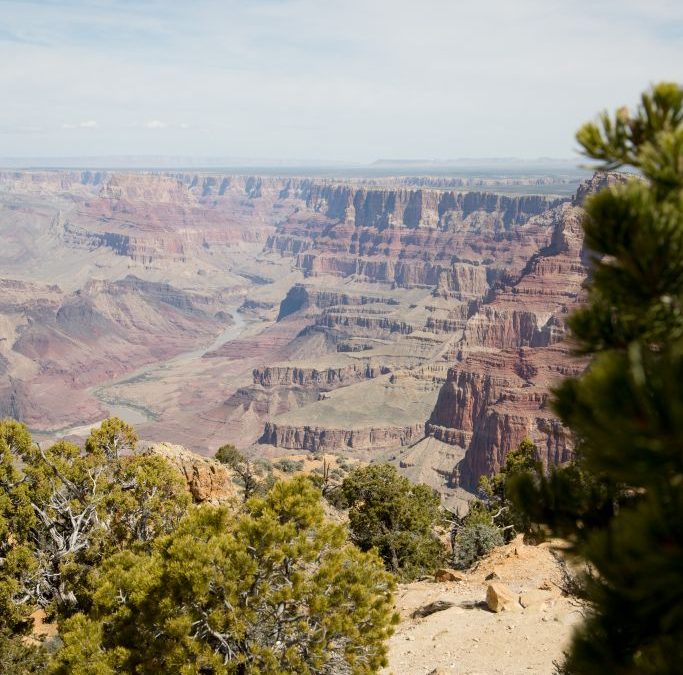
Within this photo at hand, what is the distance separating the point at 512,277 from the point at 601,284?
522 feet

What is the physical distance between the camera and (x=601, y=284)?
507cm

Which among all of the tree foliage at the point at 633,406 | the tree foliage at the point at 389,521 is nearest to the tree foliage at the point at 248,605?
the tree foliage at the point at 633,406

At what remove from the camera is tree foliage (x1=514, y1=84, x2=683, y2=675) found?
4.05 metres

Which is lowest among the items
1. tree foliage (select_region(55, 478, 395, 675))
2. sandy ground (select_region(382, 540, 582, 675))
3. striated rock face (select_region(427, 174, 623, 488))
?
striated rock face (select_region(427, 174, 623, 488))

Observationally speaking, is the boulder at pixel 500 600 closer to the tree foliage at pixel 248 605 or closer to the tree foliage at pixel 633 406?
the tree foliage at pixel 248 605

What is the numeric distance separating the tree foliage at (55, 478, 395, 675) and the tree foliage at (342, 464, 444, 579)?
653 inches

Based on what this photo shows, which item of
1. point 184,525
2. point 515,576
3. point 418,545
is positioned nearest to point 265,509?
point 184,525

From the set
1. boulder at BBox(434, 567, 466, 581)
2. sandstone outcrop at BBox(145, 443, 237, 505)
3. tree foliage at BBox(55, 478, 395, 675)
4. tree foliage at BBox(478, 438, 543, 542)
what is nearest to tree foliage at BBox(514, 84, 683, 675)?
tree foliage at BBox(55, 478, 395, 675)

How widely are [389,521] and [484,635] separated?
49.9ft

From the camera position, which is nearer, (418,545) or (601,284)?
(601,284)

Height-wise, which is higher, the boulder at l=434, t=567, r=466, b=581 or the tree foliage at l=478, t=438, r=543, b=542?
the boulder at l=434, t=567, r=466, b=581

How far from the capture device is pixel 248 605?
11477mm

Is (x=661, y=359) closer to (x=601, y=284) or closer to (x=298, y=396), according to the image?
(x=601, y=284)

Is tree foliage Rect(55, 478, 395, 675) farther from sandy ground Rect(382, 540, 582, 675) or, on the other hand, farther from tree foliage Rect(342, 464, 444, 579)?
tree foliage Rect(342, 464, 444, 579)
